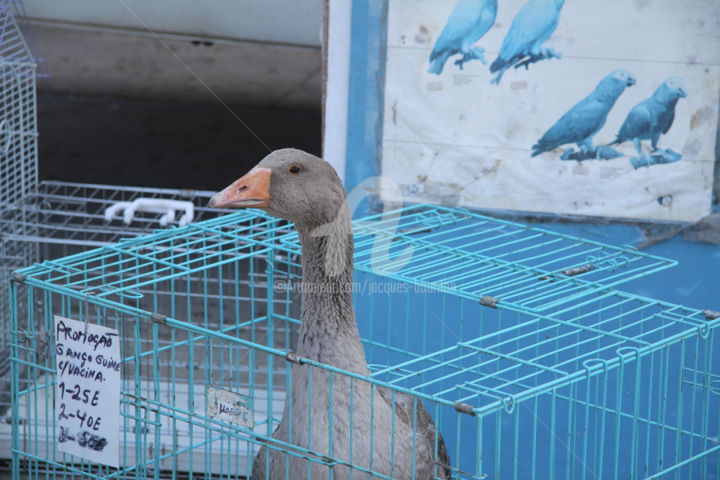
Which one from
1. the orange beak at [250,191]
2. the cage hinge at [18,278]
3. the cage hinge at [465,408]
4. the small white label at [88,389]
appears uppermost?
the orange beak at [250,191]

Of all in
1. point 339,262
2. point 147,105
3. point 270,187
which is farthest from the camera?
point 147,105

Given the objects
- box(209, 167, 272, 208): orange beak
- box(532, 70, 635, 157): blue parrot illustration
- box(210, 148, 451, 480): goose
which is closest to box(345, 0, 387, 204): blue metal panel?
box(532, 70, 635, 157): blue parrot illustration

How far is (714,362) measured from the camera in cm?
425

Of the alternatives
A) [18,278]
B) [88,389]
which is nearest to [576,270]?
[88,389]

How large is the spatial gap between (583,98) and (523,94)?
0.83 ft

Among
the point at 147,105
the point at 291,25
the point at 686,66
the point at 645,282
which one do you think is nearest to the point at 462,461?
the point at 645,282

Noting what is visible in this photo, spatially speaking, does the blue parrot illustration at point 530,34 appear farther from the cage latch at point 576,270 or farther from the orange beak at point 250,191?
the orange beak at point 250,191

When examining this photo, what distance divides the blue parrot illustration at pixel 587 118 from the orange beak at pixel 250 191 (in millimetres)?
1798

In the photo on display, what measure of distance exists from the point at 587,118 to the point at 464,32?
2.10 feet

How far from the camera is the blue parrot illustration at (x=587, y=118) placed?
13.9 feet

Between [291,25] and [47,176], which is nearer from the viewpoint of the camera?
[291,25]

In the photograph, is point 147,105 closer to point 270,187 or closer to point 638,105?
point 638,105

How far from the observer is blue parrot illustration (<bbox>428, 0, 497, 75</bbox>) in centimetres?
421

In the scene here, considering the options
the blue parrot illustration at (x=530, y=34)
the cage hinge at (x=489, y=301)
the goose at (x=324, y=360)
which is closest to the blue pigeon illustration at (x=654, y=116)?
the blue parrot illustration at (x=530, y=34)
